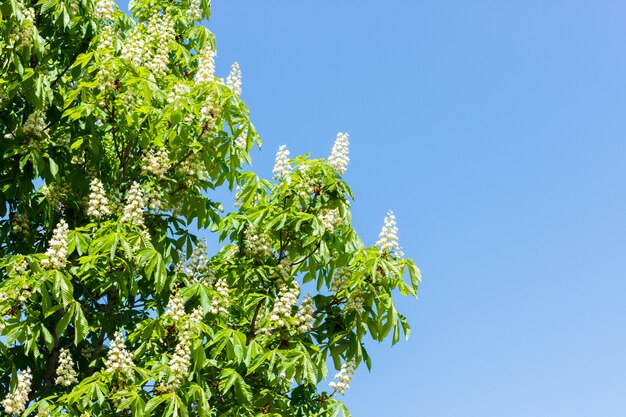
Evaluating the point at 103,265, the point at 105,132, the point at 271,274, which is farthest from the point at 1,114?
the point at 271,274

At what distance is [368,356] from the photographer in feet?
30.5

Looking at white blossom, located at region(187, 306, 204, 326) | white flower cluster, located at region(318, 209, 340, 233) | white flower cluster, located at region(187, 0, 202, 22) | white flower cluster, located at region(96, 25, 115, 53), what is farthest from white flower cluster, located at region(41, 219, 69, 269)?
white flower cluster, located at region(187, 0, 202, 22)

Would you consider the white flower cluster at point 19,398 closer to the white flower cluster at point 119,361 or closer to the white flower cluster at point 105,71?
the white flower cluster at point 119,361

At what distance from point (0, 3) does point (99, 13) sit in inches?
60.1

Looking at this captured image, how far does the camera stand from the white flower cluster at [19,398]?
8484 millimetres

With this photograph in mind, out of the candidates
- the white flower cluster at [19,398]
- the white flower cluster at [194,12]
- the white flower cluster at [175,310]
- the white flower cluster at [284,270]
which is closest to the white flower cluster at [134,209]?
the white flower cluster at [175,310]

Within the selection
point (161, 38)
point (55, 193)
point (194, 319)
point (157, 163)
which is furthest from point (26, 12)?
point (194, 319)

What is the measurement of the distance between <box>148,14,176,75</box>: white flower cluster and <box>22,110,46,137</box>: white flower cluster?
1.45 metres

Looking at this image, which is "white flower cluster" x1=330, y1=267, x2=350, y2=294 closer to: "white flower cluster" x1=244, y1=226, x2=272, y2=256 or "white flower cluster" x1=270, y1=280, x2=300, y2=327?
"white flower cluster" x1=270, y1=280, x2=300, y2=327

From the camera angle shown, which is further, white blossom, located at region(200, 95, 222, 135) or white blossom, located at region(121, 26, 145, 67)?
white blossom, located at region(121, 26, 145, 67)

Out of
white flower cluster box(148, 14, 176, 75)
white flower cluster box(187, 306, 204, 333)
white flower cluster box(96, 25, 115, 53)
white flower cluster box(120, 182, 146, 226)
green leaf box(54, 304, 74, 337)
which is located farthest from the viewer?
white flower cluster box(148, 14, 176, 75)

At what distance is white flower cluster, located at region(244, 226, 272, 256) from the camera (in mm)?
9484

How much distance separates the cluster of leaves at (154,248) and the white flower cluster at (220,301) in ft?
0.09

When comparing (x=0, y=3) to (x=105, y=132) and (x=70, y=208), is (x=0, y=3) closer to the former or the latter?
(x=105, y=132)
